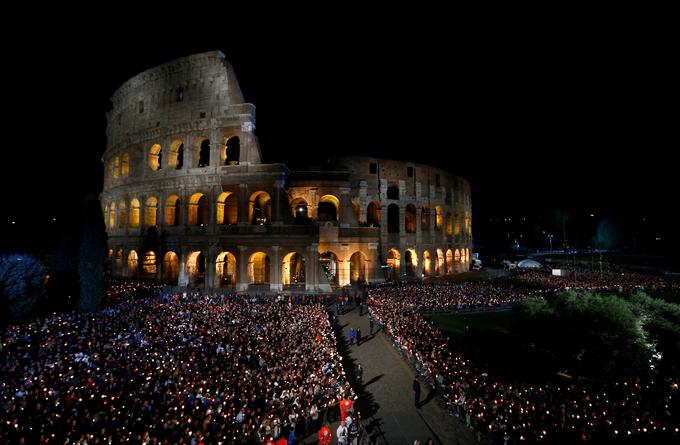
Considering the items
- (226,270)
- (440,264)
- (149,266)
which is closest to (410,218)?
(440,264)

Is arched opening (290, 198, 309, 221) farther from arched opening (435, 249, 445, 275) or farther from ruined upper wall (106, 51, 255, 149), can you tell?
arched opening (435, 249, 445, 275)

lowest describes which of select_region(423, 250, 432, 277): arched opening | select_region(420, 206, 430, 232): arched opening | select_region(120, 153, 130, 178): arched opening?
select_region(423, 250, 432, 277): arched opening

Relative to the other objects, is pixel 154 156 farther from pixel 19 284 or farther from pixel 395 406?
pixel 395 406

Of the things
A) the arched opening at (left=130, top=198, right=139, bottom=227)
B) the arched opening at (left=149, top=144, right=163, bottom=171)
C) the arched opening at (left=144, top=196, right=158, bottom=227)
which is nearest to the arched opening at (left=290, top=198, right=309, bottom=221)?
the arched opening at (left=144, top=196, right=158, bottom=227)

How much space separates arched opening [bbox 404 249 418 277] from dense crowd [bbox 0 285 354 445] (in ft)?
90.2

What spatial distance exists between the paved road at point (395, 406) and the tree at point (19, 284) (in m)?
18.0

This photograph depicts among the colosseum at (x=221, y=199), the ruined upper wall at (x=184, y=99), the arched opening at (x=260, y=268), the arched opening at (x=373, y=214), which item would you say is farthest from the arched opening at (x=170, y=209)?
the arched opening at (x=373, y=214)

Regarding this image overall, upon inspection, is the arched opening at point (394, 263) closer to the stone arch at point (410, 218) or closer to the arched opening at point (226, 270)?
the stone arch at point (410, 218)

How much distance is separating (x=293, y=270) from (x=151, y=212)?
51.9 feet

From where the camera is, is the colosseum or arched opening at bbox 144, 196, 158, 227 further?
arched opening at bbox 144, 196, 158, 227

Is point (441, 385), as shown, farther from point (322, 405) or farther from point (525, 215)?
point (525, 215)

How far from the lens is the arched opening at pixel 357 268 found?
3645cm

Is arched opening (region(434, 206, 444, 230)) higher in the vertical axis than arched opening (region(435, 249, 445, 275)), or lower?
higher

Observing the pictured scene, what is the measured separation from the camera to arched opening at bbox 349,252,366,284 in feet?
120
